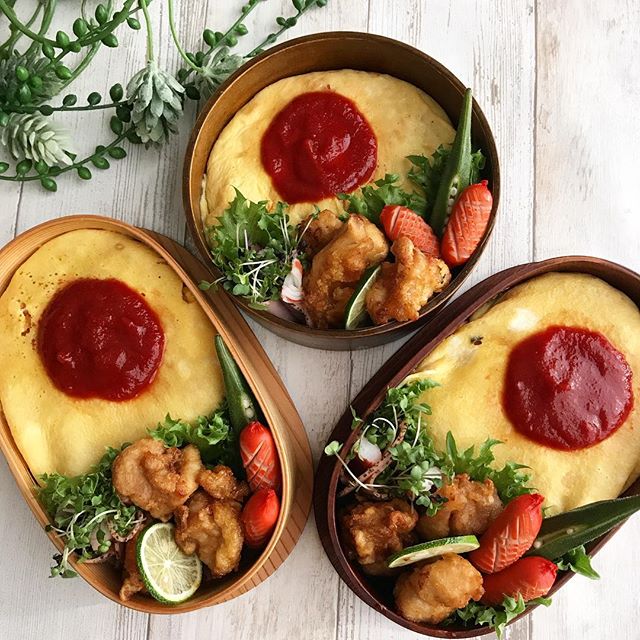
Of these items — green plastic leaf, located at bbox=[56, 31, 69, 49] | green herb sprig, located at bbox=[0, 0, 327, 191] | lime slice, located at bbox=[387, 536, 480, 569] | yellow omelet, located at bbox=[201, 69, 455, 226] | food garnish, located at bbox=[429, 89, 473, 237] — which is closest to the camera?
lime slice, located at bbox=[387, 536, 480, 569]

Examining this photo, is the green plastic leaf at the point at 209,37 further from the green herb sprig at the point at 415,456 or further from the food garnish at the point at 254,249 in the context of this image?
the green herb sprig at the point at 415,456

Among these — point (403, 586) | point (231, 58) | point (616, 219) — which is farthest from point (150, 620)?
point (616, 219)

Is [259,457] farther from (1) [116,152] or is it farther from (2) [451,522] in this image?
(1) [116,152]

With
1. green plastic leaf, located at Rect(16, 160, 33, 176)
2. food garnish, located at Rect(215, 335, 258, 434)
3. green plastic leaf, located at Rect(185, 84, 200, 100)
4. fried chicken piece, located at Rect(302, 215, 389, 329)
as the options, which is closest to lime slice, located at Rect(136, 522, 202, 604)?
food garnish, located at Rect(215, 335, 258, 434)

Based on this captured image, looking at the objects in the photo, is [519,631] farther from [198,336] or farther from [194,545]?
[198,336]

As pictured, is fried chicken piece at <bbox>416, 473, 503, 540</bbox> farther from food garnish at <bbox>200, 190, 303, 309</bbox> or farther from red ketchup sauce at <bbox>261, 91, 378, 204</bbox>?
red ketchup sauce at <bbox>261, 91, 378, 204</bbox>

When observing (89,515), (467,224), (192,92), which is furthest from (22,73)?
(467,224)
